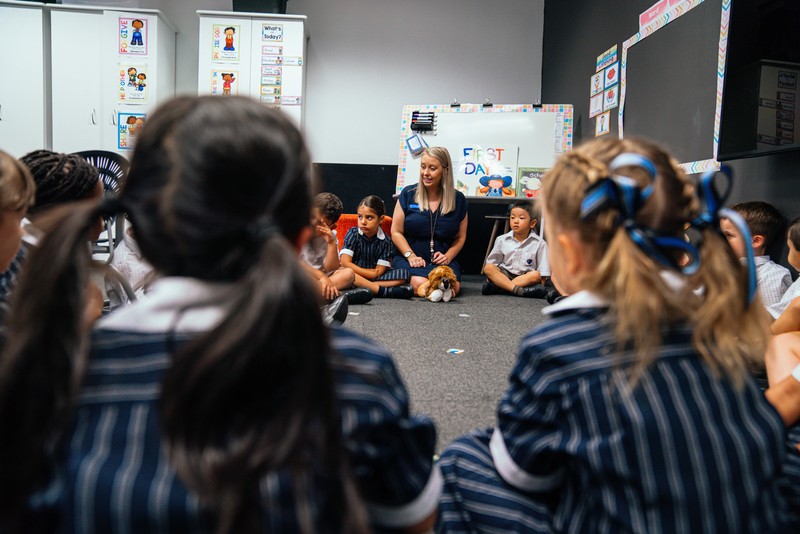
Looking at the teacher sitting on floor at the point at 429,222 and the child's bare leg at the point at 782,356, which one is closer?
the child's bare leg at the point at 782,356

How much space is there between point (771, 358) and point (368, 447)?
4.68ft

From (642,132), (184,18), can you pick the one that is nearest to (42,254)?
(642,132)

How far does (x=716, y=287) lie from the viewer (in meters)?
0.72

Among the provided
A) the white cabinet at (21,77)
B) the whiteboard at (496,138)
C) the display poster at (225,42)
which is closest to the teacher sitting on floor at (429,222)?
the whiteboard at (496,138)

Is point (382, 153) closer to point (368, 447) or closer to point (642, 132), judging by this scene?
point (642, 132)

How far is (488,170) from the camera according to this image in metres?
4.86

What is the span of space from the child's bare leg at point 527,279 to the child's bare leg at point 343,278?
111 centimetres

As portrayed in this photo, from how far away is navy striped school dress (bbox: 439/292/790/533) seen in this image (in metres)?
0.62

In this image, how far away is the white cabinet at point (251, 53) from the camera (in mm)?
4824

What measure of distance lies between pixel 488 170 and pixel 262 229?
14.7 feet

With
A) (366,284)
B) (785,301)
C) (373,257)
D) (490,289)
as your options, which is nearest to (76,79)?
(373,257)

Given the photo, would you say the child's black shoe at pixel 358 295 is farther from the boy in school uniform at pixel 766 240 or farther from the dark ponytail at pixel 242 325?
the dark ponytail at pixel 242 325

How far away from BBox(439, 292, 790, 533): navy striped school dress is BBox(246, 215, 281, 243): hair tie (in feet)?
1.14

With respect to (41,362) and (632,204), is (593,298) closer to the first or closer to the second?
(632,204)
